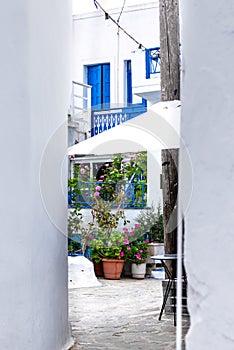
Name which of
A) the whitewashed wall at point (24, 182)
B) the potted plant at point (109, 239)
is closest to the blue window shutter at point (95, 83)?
the potted plant at point (109, 239)

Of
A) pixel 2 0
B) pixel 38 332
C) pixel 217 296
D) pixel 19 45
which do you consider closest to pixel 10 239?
pixel 38 332

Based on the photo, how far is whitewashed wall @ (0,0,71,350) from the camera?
418 cm

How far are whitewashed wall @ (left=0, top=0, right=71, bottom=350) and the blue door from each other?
11.2m

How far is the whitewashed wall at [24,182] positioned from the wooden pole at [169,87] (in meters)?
2.98

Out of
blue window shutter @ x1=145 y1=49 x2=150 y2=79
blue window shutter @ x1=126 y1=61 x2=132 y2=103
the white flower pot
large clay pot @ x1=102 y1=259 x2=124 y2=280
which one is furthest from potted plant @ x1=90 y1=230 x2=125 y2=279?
blue window shutter @ x1=126 y1=61 x2=132 y2=103

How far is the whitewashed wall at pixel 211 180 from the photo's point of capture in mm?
1455

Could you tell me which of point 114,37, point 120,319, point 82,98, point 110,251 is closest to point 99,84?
point 82,98

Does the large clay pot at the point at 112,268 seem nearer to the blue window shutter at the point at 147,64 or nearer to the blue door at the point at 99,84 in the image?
the blue window shutter at the point at 147,64

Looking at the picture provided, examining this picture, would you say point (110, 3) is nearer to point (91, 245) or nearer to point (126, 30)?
point (126, 30)

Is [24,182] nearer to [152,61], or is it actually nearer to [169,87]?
[169,87]

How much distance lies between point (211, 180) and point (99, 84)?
14875mm

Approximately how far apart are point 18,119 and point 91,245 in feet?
22.8

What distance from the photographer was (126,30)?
580 inches

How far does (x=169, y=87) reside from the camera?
754cm
